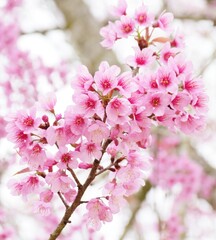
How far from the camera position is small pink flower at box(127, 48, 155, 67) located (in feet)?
4.54

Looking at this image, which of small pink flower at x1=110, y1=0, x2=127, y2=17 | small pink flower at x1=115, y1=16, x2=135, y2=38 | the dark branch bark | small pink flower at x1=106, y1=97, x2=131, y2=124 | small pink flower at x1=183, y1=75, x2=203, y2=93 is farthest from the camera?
the dark branch bark

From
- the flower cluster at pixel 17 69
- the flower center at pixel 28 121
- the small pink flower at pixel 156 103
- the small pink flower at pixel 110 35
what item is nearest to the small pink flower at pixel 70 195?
the flower center at pixel 28 121

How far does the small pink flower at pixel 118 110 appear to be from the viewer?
1.15 metres

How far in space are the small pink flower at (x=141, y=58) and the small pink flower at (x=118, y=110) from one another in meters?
0.24

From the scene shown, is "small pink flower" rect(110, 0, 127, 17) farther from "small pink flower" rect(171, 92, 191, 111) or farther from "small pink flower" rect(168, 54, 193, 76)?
"small pink flower" rect(171, 92, 191, 111)

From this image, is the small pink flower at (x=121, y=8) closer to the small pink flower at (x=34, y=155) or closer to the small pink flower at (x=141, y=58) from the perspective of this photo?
the small pink flower at (x=141, y=58)

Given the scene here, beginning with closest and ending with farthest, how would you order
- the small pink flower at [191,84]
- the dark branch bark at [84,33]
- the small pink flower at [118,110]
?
the small pink flower at [118,110] < the small pink flower at [191,84] < the dark branch bark at [84,33]

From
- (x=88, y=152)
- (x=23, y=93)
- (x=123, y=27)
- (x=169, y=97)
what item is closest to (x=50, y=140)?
(x=88, y=152)

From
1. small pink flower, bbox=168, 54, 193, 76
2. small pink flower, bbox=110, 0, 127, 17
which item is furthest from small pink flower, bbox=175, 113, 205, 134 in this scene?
small pink flower, bbox=110, 0, 127, 17

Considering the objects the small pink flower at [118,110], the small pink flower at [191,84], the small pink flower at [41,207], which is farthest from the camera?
the small pink flower at [41,207]

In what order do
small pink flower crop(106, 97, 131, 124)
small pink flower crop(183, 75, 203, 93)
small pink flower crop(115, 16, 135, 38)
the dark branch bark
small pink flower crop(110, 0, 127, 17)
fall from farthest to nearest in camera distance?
the dark branch bark → small pink flower crop(110, 0, 127, 17) → small pink flower crop(115, 16, 135, 38) → small pink flower crop(183, 75, 203, 93) → small pink flower crop(106, 97, 131, 124)

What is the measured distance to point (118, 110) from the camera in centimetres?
116

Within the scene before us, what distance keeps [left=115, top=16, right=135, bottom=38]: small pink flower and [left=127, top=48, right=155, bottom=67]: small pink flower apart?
0.49ft

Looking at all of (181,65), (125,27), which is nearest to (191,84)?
(181,65)
